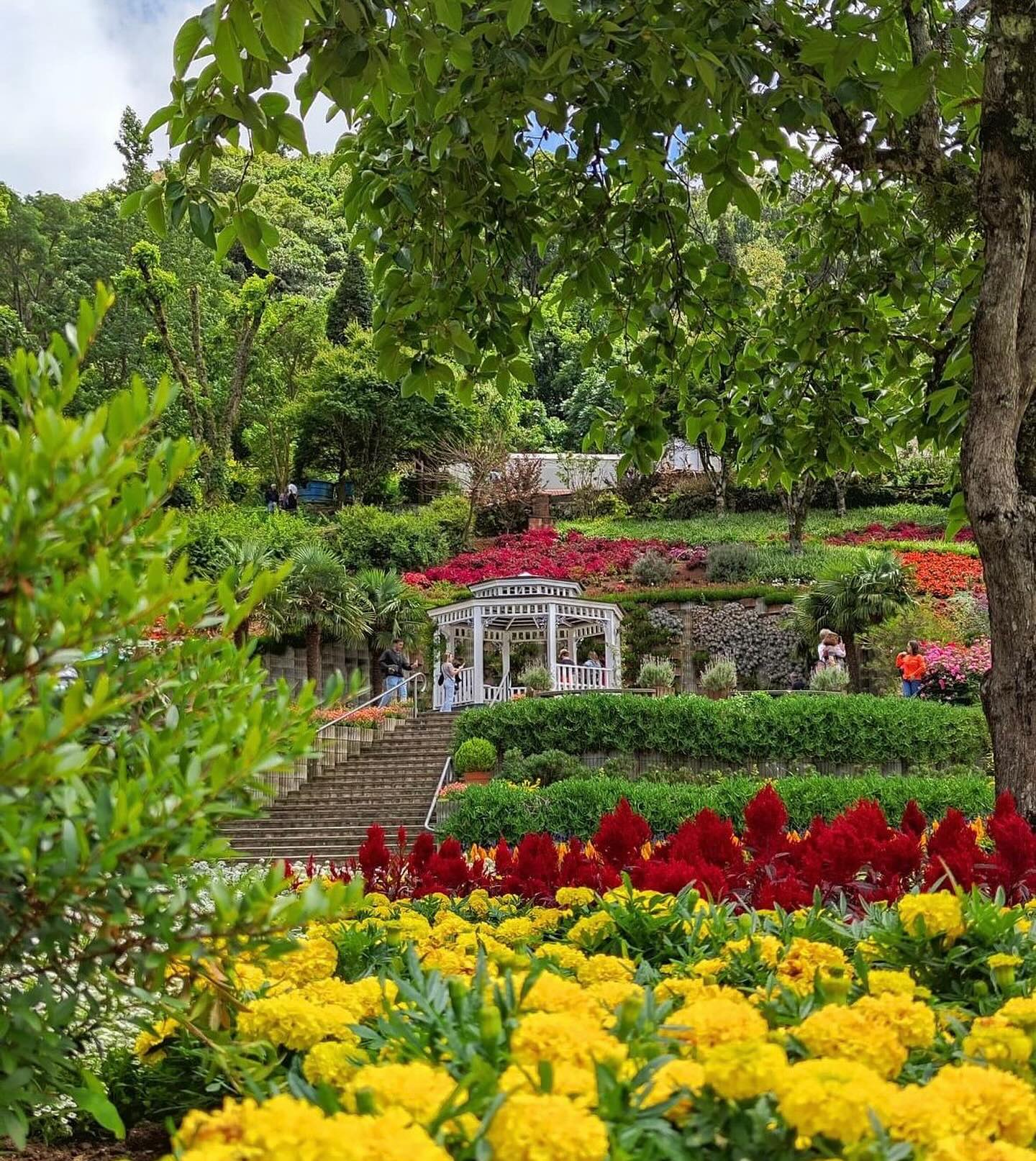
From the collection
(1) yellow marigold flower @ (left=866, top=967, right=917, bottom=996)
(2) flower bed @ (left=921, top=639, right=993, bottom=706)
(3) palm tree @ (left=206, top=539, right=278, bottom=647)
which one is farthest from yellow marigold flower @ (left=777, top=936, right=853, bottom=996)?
(2) flower bed @ (left=921, top=639, right=993, bottom=706)

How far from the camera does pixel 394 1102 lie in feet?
3.95

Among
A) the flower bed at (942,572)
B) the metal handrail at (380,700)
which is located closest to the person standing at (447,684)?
the metal handrail at (380,700)

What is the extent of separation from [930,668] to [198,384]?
2226 cm

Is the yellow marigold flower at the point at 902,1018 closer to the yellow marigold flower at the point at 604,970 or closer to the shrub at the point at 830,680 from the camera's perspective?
the yellow marigold flower at the point at 604,970

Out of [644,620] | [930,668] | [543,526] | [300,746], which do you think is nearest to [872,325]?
[300,746]

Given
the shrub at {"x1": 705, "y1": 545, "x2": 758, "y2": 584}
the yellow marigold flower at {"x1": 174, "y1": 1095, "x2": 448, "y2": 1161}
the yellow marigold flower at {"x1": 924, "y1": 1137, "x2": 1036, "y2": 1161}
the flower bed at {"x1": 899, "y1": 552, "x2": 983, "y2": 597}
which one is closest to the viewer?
the yellow marigold flower at {"x1": 174, "y1": 1095, "x2": 448, "y2": 1161}

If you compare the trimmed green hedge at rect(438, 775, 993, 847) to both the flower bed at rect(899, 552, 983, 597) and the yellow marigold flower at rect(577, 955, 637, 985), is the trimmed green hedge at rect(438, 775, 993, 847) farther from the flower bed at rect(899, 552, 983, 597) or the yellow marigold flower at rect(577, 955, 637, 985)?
the flower bed at rect(899, 552, 983, 597)

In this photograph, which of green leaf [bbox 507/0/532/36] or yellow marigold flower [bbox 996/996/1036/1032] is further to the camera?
green leaf [bbox 507/0/532/36]

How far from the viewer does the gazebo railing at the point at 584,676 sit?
1903cm

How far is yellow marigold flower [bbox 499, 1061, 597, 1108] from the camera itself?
47.8 inches

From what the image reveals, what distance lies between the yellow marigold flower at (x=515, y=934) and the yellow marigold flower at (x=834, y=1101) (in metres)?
1.44

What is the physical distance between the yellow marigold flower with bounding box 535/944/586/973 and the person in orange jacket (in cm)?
1429

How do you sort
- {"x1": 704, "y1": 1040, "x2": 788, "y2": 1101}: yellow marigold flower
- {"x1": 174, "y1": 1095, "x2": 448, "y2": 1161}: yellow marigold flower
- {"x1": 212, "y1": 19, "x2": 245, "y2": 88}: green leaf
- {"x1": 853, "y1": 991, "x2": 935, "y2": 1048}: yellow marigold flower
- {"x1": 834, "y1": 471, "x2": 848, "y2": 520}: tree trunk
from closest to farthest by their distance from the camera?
{"x1": 174, "y1": 1095, "x2": 448, "y2": 1161}: yellow marigold flower → {"x1": 704, "y1": 1040, "x2": 788, "y2": 1101}: yellow marigold flower → {"x1": 853, "y1": 991, "x2": 935, "y2": 1048}: yellow marigold flower → {"x1": 212, "y1": 19, "x2": 245, "y2": 88}: green leaf → {"x1": 834, "y1": 471, "x2": 848, "y2": 520}: tree trunk

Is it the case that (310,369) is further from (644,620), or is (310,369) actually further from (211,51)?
(211,51)
